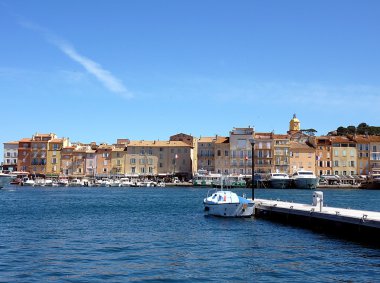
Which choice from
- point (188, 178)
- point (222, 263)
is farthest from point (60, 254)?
point (188, 178)

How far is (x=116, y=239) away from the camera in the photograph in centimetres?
2967

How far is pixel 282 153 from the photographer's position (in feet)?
414

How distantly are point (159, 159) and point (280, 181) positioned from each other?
3230cm

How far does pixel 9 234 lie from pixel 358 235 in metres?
20.5

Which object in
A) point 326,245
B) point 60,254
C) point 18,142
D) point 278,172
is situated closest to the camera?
point 60,254

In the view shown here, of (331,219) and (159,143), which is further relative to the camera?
(159,143)

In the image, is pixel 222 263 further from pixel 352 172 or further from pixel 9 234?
pixel 352 172

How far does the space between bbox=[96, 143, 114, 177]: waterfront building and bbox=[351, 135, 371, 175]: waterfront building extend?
6077cm

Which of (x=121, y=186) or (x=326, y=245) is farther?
(x=121, y=186)

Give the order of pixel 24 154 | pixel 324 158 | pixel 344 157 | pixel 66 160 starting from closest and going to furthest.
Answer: pixel 344 157 → pixel 324 158 → pixel 66 160 → pixel 24 154

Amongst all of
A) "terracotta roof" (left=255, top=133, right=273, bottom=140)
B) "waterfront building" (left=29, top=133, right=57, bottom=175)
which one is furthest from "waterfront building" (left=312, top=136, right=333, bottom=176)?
"waterfront building" (left=29, top=133, right=57, bottom=175)

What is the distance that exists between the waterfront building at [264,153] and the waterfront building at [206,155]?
35.9 ft

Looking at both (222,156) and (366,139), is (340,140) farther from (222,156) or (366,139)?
(222,156)

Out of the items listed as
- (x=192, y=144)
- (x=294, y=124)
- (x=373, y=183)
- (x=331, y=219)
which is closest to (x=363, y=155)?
(x=373, y=183)
